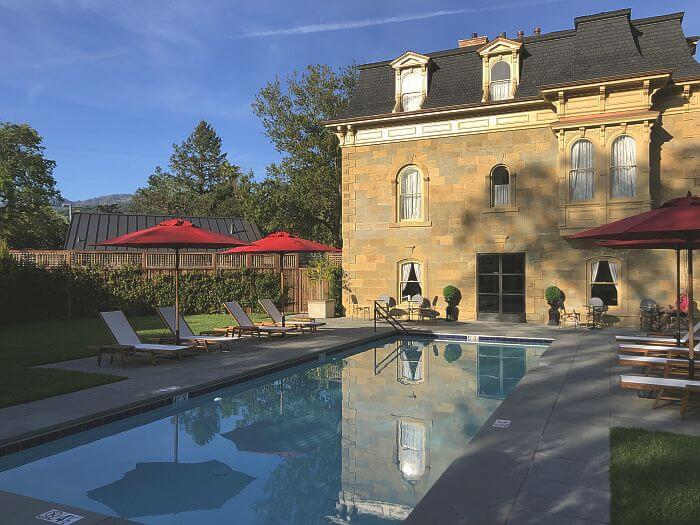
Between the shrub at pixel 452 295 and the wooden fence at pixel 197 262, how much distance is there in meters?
5.02

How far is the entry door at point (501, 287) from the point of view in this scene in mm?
17828

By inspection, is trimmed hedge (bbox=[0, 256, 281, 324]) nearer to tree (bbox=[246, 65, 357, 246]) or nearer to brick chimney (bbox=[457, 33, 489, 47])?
tree (bbox=[246, 65, 357, 246])

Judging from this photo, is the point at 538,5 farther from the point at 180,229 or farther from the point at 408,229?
the point at 180,229

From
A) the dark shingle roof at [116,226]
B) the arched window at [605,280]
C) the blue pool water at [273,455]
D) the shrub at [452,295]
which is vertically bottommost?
the blue pool water at [273,455]

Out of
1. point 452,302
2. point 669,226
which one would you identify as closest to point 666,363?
point 669,226

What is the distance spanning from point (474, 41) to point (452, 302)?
10.8m

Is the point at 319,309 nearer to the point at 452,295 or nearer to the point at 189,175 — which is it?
the point at 452,295

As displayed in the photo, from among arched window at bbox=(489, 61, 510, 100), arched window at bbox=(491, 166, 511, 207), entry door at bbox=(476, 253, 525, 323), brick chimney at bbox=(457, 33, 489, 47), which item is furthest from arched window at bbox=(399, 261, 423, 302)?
brick chimney at bbox=(457, 33, 489, 47)

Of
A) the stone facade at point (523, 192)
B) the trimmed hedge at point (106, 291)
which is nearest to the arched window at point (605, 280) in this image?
the stone facade at point (523, 192)

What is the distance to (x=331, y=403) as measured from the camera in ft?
27.2

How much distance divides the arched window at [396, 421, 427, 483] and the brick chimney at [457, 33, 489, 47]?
17.9 meters

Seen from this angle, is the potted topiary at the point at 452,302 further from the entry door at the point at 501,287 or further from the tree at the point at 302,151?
the tree at the point at 302,151

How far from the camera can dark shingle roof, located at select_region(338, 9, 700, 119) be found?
1590cm

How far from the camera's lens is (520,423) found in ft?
20.4
